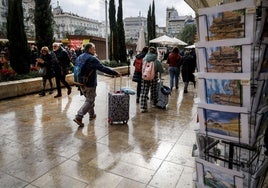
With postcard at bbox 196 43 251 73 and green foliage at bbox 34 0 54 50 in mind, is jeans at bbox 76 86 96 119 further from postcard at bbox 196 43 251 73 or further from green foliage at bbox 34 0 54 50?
green foliage at bbox 34 0 54 50

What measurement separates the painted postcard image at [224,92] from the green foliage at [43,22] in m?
9.61

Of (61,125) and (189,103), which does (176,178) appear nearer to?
(61,125)

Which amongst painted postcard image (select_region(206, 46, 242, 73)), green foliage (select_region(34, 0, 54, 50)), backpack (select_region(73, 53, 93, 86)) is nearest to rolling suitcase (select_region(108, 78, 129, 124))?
backpack (select_region(73, 53, 93, 86))

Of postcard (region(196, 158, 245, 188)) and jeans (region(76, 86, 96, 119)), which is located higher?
jeans (region(76, 86, 96, 119))

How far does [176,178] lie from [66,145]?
1.92 metres

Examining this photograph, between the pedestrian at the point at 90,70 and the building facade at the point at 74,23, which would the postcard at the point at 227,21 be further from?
the building facade at the point at 74,23

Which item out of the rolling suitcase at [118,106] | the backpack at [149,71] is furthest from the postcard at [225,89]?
the backpack at [149,71]

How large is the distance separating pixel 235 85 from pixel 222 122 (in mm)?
314

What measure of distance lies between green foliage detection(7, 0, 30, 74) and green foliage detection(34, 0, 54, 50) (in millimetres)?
973

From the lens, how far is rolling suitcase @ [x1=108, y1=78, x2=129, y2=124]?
481cm

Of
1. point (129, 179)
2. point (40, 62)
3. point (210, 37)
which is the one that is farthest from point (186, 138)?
point (40, 62)

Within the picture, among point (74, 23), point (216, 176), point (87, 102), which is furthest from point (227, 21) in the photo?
point (74, 23)

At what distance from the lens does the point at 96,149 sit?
379cm

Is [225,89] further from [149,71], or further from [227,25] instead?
[149,71]
